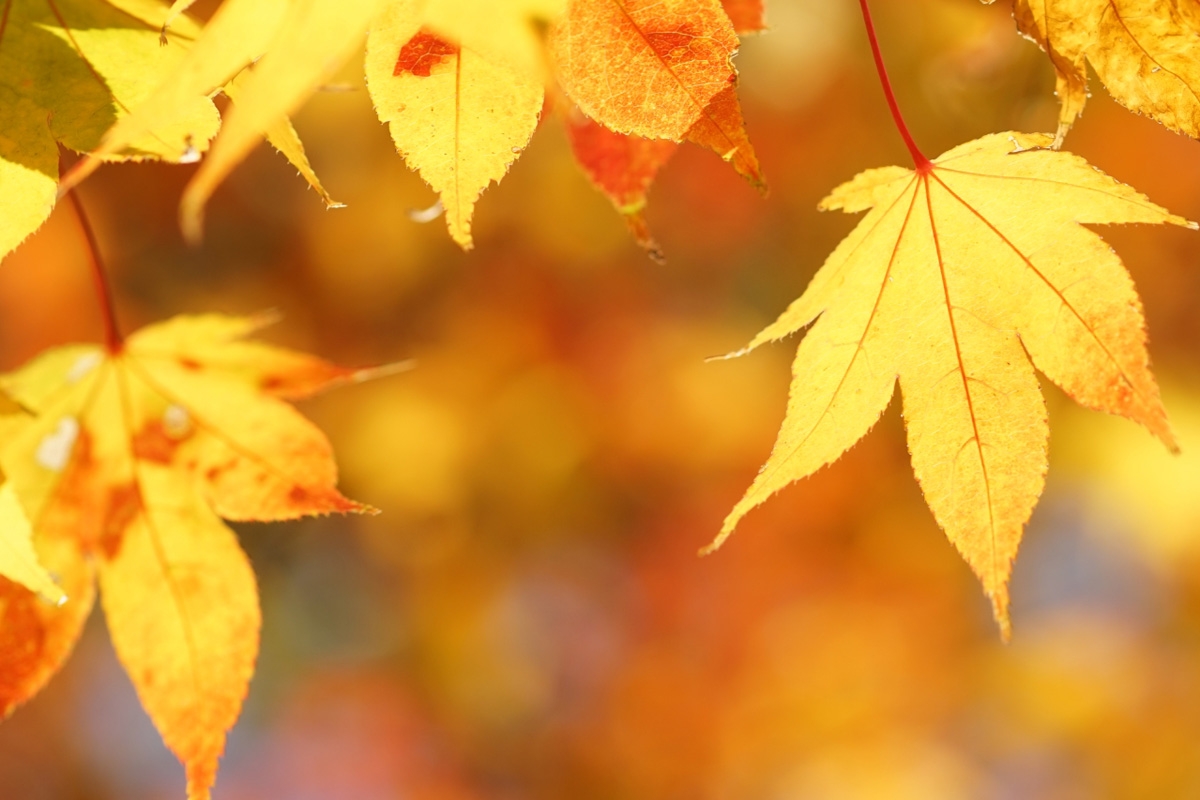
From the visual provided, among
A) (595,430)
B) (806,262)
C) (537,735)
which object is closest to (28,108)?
(595,430)

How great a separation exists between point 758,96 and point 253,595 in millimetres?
2466

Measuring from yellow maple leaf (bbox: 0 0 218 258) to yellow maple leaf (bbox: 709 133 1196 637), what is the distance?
427 millimetres

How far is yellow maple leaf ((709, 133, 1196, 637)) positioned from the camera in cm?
58

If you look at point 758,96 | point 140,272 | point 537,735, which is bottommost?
point 537,735

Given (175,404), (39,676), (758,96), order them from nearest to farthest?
(39,676) < (175,404) < (758,96)

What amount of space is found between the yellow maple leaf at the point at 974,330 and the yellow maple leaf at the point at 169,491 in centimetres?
38

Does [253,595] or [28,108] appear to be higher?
[28,108]

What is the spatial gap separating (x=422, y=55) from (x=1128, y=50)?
0.45 metres

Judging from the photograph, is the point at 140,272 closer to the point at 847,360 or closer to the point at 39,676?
the point at 39,676

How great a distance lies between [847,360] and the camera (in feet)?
2.09

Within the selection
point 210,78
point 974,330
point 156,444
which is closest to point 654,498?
point 156,444

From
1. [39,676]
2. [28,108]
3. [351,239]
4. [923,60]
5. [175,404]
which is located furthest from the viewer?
[351,239]

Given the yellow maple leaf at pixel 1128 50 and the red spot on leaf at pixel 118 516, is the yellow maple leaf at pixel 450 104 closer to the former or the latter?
the yellow maple leaf at pixel 1128 50

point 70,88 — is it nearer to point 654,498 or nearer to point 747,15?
point 747,15
